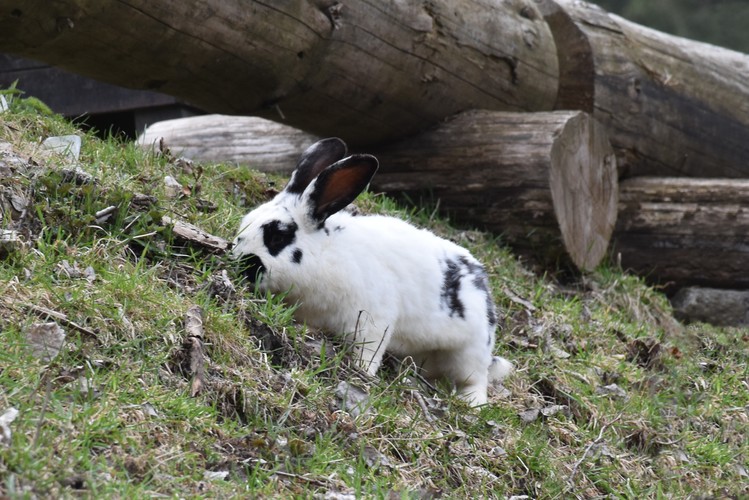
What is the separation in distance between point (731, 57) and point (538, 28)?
2493 millimetres

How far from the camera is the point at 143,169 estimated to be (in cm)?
506

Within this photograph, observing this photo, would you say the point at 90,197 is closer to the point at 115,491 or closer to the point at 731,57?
the point at 115,491

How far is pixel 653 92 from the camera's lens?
25.4 ft

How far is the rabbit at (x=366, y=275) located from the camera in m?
4.36

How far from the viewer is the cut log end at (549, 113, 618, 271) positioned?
6547 millimetres

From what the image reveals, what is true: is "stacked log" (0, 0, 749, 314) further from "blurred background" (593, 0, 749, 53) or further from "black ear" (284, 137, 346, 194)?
"blurred background" (593, 0, 749, 53)

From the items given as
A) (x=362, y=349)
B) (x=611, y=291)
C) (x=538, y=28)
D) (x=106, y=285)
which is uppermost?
(x=538, y=28)

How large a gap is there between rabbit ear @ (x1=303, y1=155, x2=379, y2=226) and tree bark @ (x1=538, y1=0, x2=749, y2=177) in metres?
3.42

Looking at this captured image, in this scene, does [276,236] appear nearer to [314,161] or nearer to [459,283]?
[314,161]

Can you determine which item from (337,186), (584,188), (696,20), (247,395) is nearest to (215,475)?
(247,395)

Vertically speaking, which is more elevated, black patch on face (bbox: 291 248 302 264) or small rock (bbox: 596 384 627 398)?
black patch on face (bbox: 291 248 302 264)

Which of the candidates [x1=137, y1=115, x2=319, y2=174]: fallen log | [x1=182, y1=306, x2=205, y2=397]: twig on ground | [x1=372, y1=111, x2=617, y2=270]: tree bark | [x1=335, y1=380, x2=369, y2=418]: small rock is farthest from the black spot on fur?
[x1=137, y1=115, x2=319, y2=174]: fallen log

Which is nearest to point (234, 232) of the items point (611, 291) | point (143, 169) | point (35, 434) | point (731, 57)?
point (143, 169)

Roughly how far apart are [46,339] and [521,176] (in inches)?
145
